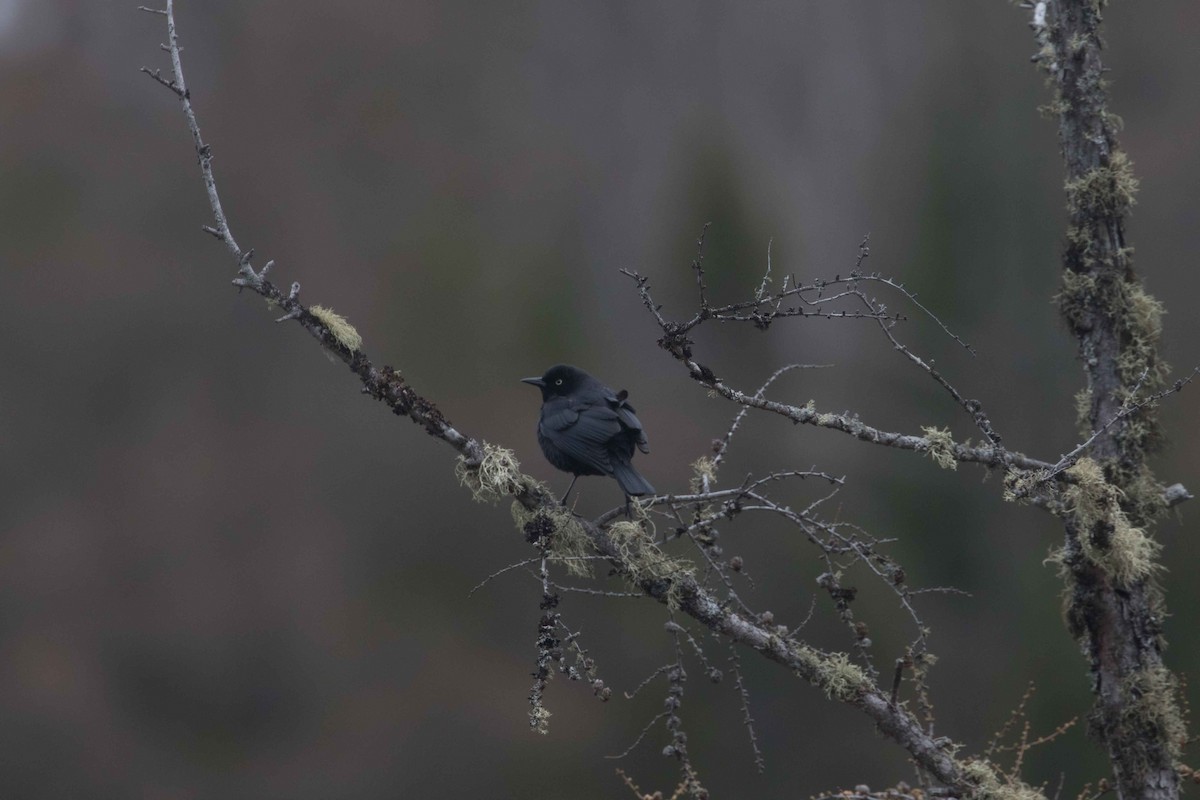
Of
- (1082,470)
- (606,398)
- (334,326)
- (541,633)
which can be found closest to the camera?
(541,633)

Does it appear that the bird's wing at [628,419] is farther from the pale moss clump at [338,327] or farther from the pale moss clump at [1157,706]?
the pale moss clump at [1157,706]

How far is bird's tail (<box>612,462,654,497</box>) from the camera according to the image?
10.2 ft

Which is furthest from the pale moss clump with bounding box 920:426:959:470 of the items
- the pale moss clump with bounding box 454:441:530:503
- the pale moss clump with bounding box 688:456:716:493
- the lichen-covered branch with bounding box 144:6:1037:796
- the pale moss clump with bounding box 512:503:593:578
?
the pale moss clump with bounding box 454:441:530:503

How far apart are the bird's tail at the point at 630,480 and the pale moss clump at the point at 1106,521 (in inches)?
45.9

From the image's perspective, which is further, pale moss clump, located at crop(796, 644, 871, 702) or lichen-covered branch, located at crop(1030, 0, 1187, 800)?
lichen-covered branch, located at crop(1030, 0, 1187, 800)

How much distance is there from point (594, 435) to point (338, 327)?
95cm

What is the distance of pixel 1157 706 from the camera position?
2887mm

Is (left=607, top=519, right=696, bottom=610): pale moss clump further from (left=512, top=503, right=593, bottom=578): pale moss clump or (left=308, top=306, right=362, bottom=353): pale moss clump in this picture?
(left=308, top=306, right=362, bottom=353): pale moss clump

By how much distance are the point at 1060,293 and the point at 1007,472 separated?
92cm

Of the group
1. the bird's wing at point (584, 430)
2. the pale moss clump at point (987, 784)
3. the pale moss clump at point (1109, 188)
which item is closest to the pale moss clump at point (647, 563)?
the bird's wing at point (584, 430)

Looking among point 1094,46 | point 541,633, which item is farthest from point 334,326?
point 1094,46

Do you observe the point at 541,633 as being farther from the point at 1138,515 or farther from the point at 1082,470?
the point at 1138,515

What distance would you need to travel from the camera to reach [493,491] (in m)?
2.74

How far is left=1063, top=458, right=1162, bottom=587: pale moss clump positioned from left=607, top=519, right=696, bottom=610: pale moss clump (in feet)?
3.54
